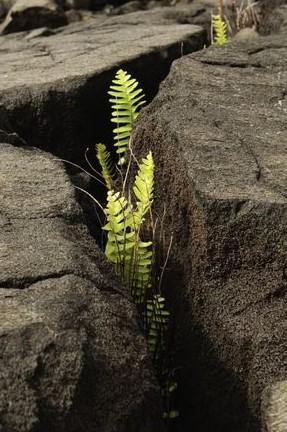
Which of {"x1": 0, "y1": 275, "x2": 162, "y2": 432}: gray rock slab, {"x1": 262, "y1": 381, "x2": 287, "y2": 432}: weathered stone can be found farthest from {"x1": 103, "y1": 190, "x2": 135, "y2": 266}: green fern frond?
{"x1": 262, "y1": 381, "x2": 287, "y2": 432}: weathered stone

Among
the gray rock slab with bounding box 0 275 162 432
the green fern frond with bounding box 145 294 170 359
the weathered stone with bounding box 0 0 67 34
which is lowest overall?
the weathered stone with bounding box 0 0 67 34

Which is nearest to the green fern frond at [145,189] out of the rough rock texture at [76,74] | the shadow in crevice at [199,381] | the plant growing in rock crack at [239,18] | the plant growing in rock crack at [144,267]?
the plant growing in rock crack at [144,267]

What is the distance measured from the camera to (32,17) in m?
7.12

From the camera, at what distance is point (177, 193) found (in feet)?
10.9

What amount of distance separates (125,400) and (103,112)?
2469 mm

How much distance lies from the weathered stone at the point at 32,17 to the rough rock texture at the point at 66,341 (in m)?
4.35

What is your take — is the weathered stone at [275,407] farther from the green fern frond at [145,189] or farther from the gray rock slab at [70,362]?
the green fern frond at [145,189]

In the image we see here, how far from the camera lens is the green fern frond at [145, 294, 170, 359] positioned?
321cm

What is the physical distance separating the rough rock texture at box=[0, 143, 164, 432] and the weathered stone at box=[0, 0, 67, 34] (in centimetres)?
435

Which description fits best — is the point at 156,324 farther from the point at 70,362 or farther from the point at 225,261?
the point at 70,362

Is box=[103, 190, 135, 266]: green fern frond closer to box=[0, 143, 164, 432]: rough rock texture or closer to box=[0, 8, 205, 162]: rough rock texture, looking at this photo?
box=[0, 143, 164, 432]: rough rock texture

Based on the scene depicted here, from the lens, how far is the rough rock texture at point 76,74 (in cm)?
450

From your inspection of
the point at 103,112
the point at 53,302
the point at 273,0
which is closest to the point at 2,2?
the point at 273,0

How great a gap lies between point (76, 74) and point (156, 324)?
1.85m
